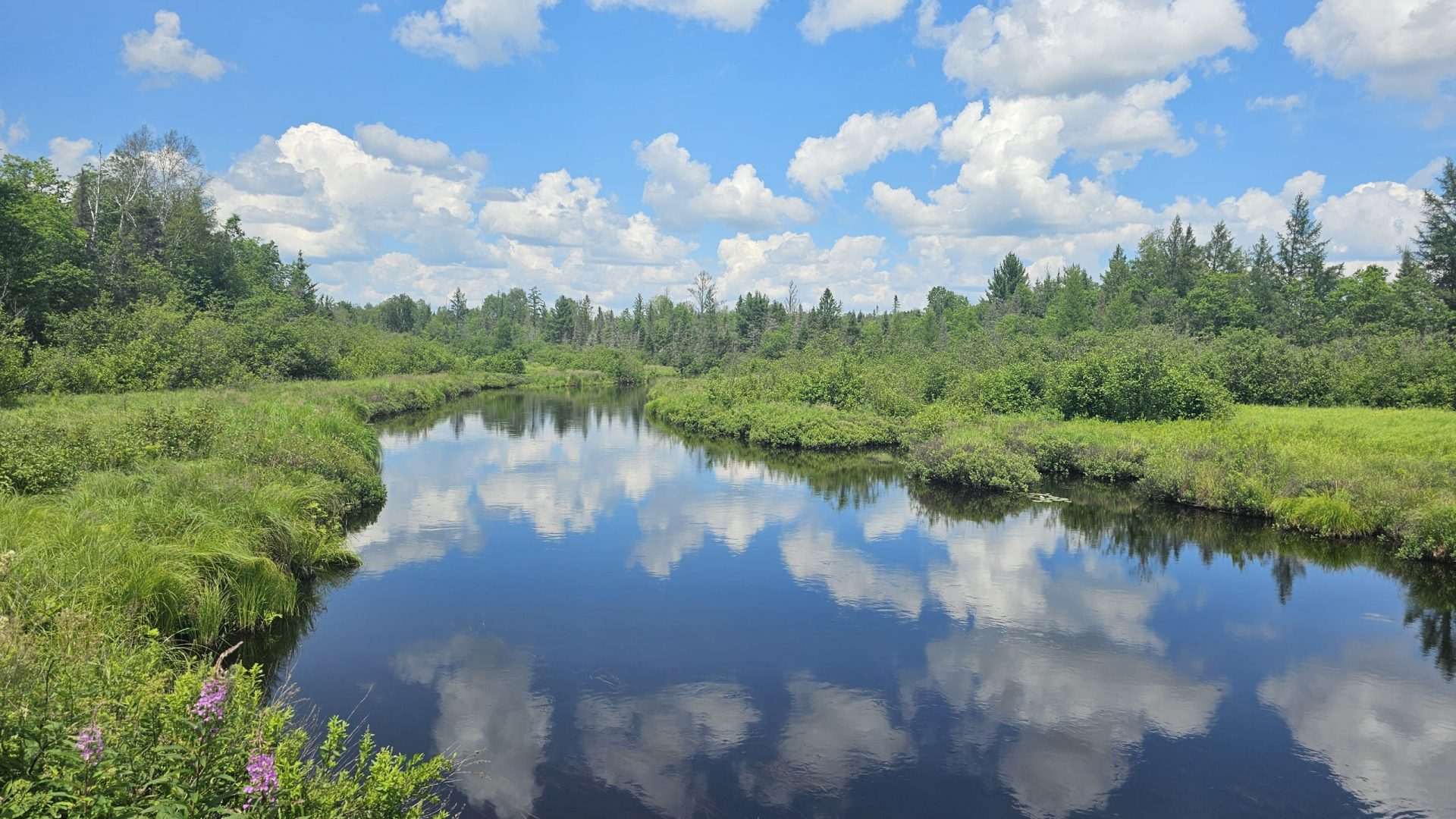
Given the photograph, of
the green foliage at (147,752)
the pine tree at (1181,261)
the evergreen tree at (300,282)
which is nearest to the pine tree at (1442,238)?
the pine tree at (1181,261)

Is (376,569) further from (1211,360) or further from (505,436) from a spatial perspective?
(1211,360)

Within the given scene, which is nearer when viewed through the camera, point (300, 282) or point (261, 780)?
point (261, 780)

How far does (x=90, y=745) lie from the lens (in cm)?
468

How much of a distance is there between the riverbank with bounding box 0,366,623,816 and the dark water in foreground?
59.6 inches

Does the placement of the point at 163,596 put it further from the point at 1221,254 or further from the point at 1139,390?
the point at 1221,254

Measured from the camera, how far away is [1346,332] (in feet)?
161

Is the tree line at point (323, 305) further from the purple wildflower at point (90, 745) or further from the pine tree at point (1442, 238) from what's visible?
the purple wildflower at point (90, 745)

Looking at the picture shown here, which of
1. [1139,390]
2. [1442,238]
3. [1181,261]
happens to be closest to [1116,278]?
[1181,261]

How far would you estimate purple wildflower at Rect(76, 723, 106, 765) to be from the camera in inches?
181

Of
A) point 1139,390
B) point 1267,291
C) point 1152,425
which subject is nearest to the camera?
point 1152,425

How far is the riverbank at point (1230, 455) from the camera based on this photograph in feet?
60.7

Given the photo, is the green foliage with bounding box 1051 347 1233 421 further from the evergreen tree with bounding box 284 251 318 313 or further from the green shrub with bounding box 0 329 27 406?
the evergreen tree with bounding box 284 251 318 313

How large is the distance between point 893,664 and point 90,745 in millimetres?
10090

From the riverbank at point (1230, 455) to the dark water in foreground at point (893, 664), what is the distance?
0.95 metres
